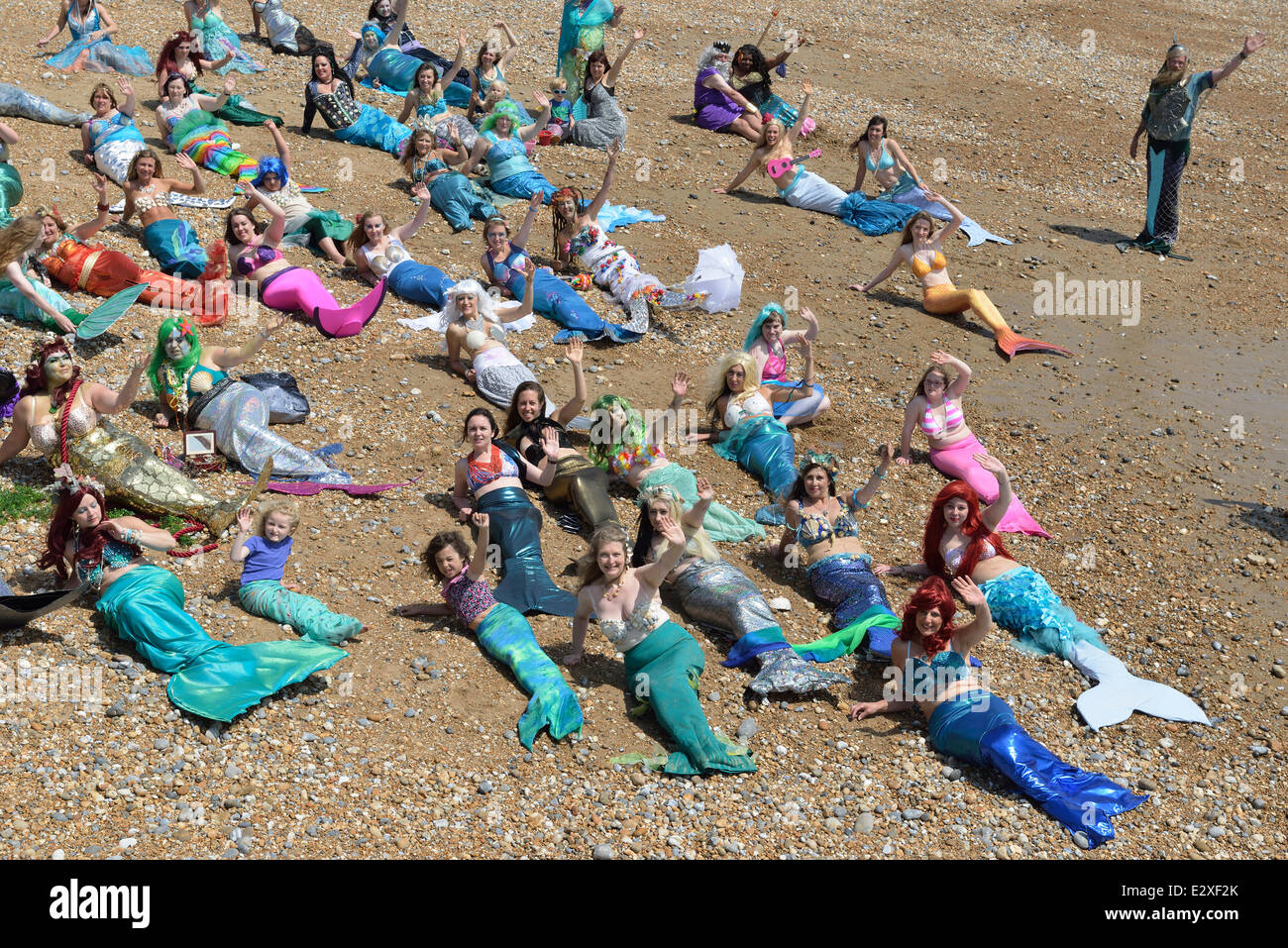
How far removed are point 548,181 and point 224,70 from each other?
227 inches

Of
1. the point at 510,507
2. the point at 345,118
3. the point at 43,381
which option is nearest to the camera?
the point at 43,381

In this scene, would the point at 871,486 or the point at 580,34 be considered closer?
the point at 871,486

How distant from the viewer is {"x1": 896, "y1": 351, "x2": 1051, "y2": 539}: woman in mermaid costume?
12.1 meters

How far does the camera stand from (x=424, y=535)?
1016 cm

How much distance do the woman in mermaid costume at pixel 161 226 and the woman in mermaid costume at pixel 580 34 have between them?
6.54m

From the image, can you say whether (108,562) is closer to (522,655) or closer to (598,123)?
(522,655)

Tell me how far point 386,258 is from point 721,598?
6.50m

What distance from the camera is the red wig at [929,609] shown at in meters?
8.72

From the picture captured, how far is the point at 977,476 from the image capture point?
12.1 metres

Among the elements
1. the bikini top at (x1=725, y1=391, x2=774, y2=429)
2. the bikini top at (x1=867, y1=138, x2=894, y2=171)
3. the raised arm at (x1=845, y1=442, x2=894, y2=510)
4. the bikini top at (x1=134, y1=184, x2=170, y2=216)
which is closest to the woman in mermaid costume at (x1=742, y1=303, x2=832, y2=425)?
the bikini top at (x1=725, y1=391, x2=774, y2=429)

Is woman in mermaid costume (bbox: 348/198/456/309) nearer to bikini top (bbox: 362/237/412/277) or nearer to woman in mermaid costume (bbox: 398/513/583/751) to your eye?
bikini top (bbox: 362/237/412/277)

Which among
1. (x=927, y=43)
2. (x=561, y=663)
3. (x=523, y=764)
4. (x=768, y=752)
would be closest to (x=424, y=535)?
(x=561, y=663)

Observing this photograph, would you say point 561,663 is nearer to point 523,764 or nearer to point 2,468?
point 523,764

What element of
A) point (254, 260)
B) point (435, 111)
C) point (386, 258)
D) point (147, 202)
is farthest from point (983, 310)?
point (147, 202)
